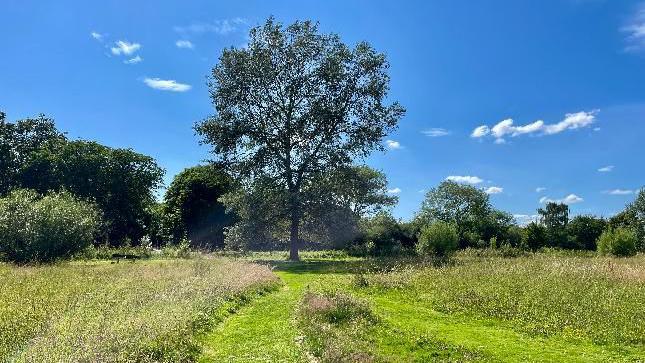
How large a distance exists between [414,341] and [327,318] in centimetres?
388

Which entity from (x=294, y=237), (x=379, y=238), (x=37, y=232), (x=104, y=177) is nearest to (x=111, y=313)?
(x=37, y=232)

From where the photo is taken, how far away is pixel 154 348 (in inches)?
480

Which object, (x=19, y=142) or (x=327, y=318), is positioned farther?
(x=19, y=142)

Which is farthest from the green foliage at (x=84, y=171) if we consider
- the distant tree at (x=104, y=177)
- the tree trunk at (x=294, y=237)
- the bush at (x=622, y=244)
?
the bush at (x=622, y=244)

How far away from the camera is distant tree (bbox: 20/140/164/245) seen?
77.2m

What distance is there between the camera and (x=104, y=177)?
79.6m

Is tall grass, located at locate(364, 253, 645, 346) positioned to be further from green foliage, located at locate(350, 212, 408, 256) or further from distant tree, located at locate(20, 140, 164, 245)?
distant tree, located at locate(20, 140, 164, 245)

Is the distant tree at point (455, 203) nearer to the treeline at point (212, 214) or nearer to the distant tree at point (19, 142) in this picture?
the treeline at point (212, 214)

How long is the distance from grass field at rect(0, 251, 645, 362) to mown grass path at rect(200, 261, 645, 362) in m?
0.04

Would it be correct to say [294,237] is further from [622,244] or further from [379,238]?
[622,244]

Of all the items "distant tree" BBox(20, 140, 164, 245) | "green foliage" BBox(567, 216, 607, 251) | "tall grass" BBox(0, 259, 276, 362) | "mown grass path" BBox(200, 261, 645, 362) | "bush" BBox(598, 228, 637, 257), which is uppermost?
"distant tree" BBox(20, 140, 164, 245)

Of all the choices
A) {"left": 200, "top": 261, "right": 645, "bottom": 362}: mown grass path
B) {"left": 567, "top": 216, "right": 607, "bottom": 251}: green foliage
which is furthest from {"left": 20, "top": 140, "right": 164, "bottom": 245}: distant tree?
{"left": 567, "top": 216, "right": 607, "bottom": 251}: green foliage

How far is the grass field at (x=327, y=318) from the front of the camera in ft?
41.5

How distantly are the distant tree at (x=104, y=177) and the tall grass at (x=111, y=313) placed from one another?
55.7 meters
